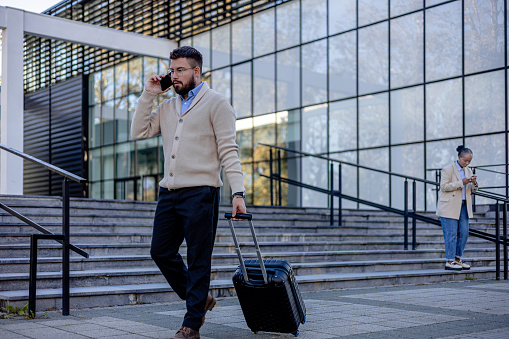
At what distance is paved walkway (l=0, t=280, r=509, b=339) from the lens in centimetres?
446

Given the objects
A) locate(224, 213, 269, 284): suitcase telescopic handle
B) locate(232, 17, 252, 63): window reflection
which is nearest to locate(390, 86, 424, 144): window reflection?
locate(232, 17, 252, 63): window reflection

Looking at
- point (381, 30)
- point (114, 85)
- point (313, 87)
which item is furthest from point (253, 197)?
point (114, 85)

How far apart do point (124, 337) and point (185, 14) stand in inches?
776

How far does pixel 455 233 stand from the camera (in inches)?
345

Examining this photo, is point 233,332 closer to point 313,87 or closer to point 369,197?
point 369,197

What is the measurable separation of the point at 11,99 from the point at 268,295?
12.3 metres

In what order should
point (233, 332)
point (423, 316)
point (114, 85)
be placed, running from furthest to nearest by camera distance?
point (114, 85), point (423, 316), point (233, 332)

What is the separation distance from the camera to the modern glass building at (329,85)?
648 inches

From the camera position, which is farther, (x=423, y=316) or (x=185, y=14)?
(x=185, y=14)

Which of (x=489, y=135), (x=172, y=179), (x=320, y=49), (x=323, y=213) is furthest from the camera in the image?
(x=320, y=49)

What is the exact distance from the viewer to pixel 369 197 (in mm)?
18000

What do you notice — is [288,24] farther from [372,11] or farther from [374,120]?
[374,120]

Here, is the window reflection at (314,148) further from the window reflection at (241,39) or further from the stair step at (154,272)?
the stair step at (154,272)

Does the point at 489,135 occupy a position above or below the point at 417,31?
below
